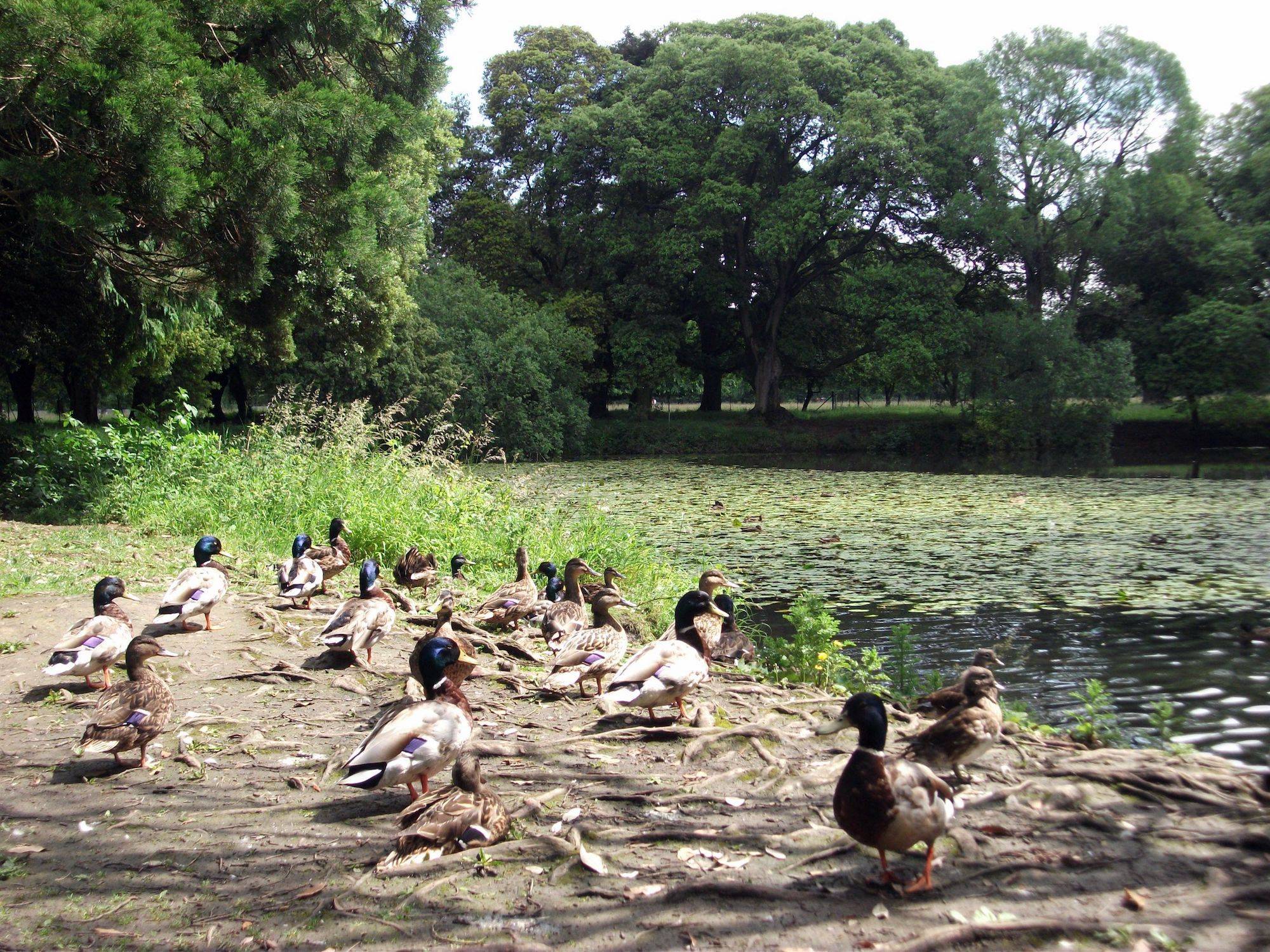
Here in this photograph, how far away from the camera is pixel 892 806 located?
→ 2939mm

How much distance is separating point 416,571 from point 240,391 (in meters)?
25.5

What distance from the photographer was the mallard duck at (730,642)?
7016mm

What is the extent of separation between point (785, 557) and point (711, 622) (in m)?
5.93

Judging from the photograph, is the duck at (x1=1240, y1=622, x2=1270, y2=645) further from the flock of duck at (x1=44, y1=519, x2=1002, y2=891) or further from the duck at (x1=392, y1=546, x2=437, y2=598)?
the duck at (x1=392, y1=546, x2=437, y2=598)

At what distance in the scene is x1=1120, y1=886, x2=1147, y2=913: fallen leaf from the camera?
2875 millimetres

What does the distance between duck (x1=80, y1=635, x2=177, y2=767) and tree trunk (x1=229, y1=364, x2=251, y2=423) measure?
2545 centimetres

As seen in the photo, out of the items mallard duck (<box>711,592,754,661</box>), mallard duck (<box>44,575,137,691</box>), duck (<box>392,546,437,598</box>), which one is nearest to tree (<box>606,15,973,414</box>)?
duck (<box>392,546,437,598</box>)

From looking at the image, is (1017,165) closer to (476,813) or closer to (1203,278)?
(1203,278)

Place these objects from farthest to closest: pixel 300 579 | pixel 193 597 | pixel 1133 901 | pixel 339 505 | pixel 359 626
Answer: pixel 339 505, pixel 300 579, pixel 193 597, pixel 359 626, pixel 1133 901

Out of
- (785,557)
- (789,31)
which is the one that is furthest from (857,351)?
(785,557)

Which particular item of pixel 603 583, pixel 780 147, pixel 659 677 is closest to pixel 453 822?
pixel 659 677

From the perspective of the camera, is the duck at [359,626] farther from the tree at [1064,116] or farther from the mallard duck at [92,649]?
the tree at [1064,116]

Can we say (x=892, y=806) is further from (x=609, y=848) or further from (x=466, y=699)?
(x=466, y=699)

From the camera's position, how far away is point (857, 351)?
3584 cm
